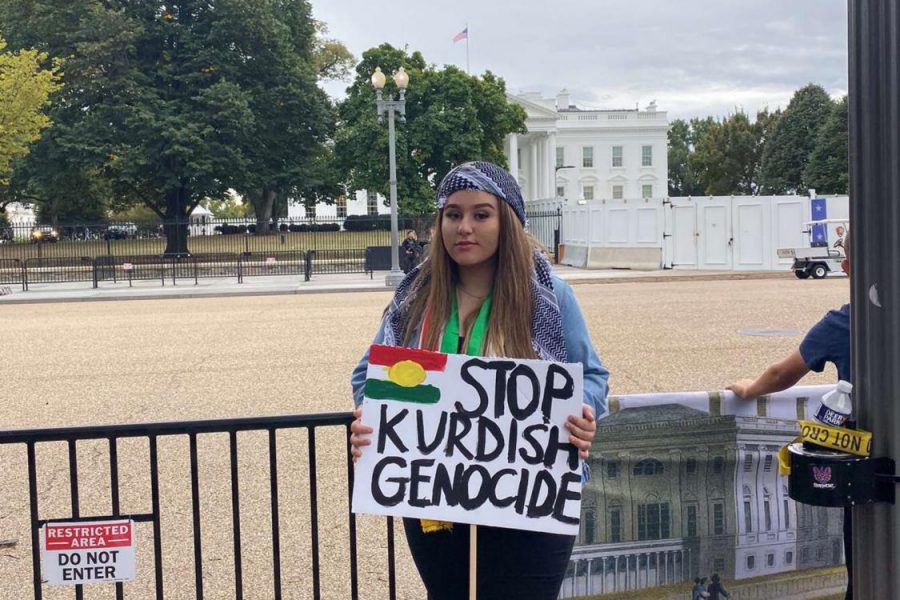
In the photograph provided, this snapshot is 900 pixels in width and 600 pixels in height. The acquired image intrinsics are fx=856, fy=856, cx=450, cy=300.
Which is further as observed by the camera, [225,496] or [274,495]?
[225,496]

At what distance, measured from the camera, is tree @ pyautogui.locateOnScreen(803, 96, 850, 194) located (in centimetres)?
5984

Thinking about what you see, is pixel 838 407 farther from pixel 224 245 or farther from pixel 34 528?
pixel 224 245

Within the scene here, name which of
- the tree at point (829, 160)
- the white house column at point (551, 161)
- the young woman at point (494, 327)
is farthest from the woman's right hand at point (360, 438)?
the white house column at point (551, 161)

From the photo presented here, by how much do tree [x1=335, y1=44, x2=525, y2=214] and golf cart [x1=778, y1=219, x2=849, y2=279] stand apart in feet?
90.1

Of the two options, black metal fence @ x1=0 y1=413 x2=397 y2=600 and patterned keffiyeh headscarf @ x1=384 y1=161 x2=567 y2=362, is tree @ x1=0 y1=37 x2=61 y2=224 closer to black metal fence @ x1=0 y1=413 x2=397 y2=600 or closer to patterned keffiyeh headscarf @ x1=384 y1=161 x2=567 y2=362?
black metal fence @ x1=0 y1=413 x2=397 y2=600

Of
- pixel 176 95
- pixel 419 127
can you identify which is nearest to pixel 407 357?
pixel 176 95

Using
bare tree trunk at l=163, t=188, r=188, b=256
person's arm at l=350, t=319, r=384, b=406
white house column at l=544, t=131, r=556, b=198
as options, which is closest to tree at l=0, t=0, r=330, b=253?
bare tree trunk at l=163, t=188, r=188, b=256

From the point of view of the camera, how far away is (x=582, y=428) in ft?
8.10

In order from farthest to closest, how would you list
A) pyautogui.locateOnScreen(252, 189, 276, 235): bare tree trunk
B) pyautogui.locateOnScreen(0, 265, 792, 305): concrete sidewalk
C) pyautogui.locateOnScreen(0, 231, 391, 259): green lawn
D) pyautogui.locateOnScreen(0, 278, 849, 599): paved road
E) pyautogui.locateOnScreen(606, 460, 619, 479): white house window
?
pyautogui.locateOnScreen(252, 189, 276, 235): bare tree trunk
pyautogui.locateOnScreen(0, 231, 391, 259): green lawn
pyautogui.locateOnScreen(0, 265, 792, 305): concrete sidewalk
pyautogui.locateOnScreen(0, 278, 849, 599): paved road
pyautogui.locateOnScreen(606, 460, 619, 479): white house window

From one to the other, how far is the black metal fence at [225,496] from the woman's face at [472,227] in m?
1.15

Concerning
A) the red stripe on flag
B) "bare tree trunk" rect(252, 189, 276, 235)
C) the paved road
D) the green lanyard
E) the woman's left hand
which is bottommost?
the paved road

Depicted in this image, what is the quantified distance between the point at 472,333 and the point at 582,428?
44 centimetres

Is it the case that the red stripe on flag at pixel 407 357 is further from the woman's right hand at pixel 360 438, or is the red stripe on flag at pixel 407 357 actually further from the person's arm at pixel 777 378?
the person's arm at pixel 777 378

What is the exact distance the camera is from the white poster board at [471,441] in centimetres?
247
